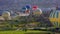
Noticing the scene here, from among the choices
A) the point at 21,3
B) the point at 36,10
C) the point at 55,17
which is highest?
the point at 21,3

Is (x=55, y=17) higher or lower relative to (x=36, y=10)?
lower

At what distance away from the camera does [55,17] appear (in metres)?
3.87

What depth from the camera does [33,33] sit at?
388 centimetres

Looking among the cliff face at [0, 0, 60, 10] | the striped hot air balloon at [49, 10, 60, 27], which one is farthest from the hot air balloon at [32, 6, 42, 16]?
the striped hot air balloon at [49, 10, 60, 27]

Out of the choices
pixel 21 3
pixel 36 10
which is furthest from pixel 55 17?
pixel 21 3

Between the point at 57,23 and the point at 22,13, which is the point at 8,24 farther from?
the point at 57,23

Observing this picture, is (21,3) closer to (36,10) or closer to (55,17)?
(36,10)

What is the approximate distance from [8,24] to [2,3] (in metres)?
0.55

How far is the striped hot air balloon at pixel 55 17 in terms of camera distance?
3844 millimetres

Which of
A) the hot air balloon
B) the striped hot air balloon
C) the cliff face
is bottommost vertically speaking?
the striped hot air balloon

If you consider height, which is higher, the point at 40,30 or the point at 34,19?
the point at 34,19

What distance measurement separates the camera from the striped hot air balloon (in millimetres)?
3844

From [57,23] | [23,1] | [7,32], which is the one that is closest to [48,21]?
[57,23]

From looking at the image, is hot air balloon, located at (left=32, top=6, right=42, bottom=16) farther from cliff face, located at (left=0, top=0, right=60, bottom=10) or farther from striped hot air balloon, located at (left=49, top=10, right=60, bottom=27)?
striped hot air balloon, located at (left=49, top=10, right=60, bottom=27)
